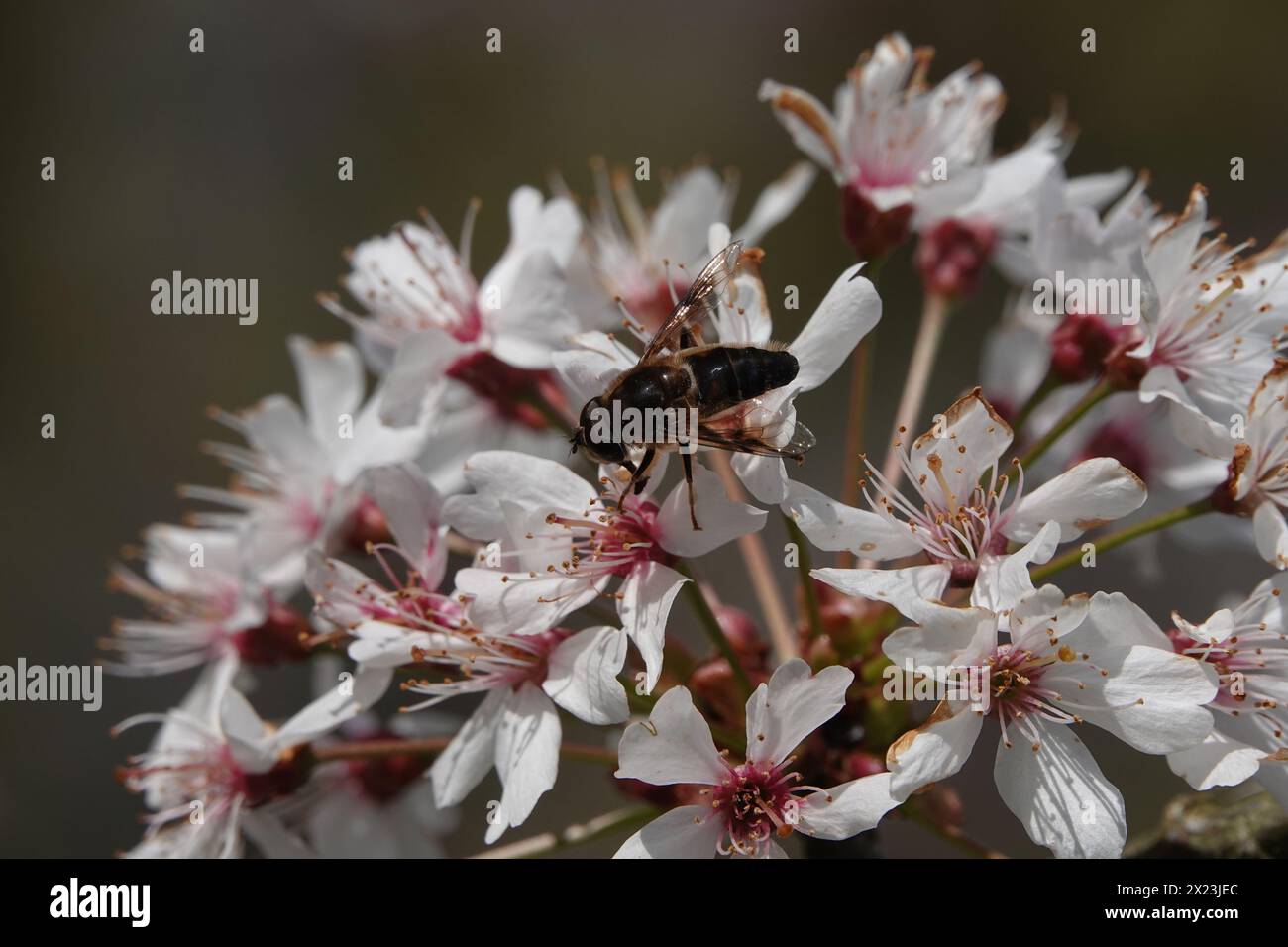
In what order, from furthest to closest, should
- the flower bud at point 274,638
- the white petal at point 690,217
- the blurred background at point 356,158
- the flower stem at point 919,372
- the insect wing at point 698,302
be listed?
the blurred background at point 356,158 < the white petal at point 690,217 < the flower bud at point 274,638 < the flower stem at point 919,372 < the insect wing at point 698,302

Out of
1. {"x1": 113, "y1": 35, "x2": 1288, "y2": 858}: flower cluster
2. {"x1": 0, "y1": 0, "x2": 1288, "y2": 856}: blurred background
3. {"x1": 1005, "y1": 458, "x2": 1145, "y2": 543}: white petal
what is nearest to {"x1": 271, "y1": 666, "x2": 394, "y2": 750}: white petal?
{"x1": 113, "y1": 35, "x2": 1288, "y2": 858}: flower cluster

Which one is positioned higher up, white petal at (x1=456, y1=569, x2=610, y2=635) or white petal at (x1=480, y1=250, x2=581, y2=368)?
white petal at (x1=480, y1=250, x2=581, y2=368)

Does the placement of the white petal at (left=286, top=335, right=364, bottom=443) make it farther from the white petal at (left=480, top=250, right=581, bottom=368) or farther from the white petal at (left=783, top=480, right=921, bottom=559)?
the white petal at (left=783, top=480, right=921, bottom=559)

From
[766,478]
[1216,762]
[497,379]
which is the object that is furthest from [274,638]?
[1216,762]

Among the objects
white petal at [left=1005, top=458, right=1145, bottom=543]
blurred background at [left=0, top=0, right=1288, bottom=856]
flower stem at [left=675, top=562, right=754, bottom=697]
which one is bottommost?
flower stem at [left=675, top=562, right=754, bottom=697]

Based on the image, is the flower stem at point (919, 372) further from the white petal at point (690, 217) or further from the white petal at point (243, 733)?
the white petal at point (243, 733)

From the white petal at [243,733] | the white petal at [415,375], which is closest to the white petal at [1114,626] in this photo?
the white petal at [415,375]
